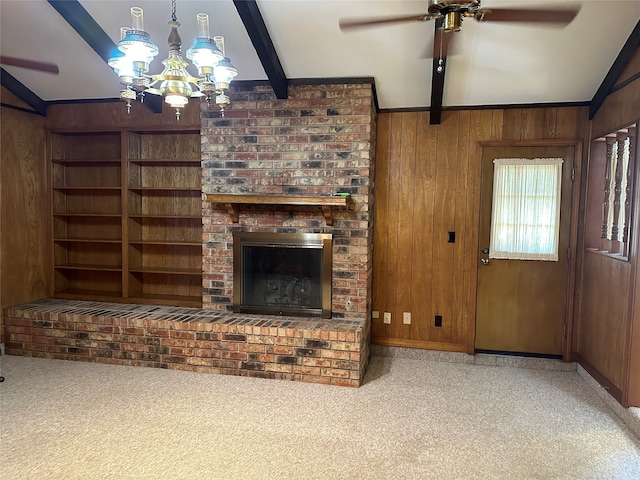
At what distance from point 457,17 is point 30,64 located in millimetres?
3743

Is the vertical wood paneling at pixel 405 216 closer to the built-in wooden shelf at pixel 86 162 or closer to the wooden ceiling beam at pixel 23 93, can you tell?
the built-in wooden shelf at pixel 86 162

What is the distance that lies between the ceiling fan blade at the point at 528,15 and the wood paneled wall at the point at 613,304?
1.09m

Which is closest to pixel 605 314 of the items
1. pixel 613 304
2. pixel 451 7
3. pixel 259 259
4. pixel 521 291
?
pixel 613 304

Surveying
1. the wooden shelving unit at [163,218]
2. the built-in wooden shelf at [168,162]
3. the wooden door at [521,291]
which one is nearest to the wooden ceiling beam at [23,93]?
the wooden shelving unit at [163,218]

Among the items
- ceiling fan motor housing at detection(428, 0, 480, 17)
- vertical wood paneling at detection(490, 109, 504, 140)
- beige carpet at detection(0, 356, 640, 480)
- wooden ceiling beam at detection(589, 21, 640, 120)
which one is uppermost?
wooden ceiling beam at detection(589, 21, 640, 120)

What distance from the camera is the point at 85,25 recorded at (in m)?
3.13

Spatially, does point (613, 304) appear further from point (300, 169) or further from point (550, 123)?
point (300, 169)

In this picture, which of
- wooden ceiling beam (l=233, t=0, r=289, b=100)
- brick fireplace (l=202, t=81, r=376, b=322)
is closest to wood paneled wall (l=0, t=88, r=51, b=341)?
brick fireplace (l=202, t=81, r=376, b=322)

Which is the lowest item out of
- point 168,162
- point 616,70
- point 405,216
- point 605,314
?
point 605,314

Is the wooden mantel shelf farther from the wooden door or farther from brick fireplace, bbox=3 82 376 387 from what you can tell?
the wooden door

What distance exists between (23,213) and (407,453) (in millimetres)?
4238

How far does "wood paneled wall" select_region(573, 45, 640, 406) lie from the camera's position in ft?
9.33

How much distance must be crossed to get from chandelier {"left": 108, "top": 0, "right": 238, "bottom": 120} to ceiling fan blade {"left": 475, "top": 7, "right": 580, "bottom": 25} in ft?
4.52

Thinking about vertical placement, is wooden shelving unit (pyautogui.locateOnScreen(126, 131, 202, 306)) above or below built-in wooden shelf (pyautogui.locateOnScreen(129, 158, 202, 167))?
below
